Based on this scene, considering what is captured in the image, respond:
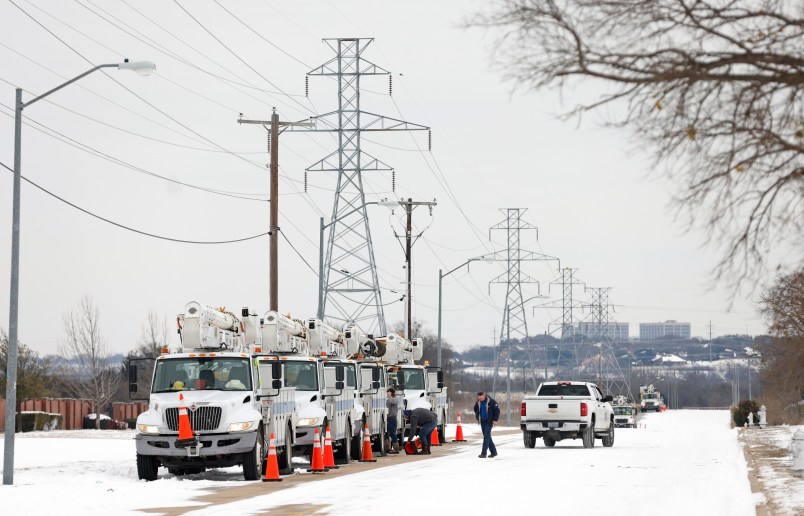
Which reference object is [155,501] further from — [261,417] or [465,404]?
[465,404]

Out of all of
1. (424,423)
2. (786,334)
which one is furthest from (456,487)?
(786,334)

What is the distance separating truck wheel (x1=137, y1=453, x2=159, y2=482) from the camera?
1063 inches

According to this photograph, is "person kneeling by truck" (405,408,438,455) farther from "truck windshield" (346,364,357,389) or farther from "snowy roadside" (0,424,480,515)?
"snowy roadside" (0,424,480,515)

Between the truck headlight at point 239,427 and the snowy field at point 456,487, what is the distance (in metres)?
1.07

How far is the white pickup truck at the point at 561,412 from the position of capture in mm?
41438

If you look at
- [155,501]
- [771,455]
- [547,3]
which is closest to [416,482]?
[155,501]

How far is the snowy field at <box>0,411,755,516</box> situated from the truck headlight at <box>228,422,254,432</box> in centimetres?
107

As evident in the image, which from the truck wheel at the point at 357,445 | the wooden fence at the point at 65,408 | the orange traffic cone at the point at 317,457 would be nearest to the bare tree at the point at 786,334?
the truck wheel at the point at 357,445

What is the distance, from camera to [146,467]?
88.6 ft

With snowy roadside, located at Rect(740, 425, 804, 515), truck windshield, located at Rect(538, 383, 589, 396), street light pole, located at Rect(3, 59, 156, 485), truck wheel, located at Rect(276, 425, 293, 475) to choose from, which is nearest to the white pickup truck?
truck windshield, located at Rect(538, 383, 589, 396)

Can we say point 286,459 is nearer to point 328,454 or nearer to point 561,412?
point 328,454

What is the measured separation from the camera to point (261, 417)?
2775 cm

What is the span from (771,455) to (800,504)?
18.0 meters

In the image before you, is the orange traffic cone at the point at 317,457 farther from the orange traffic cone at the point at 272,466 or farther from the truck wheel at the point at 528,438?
the truck wheel at the point at 528,438
